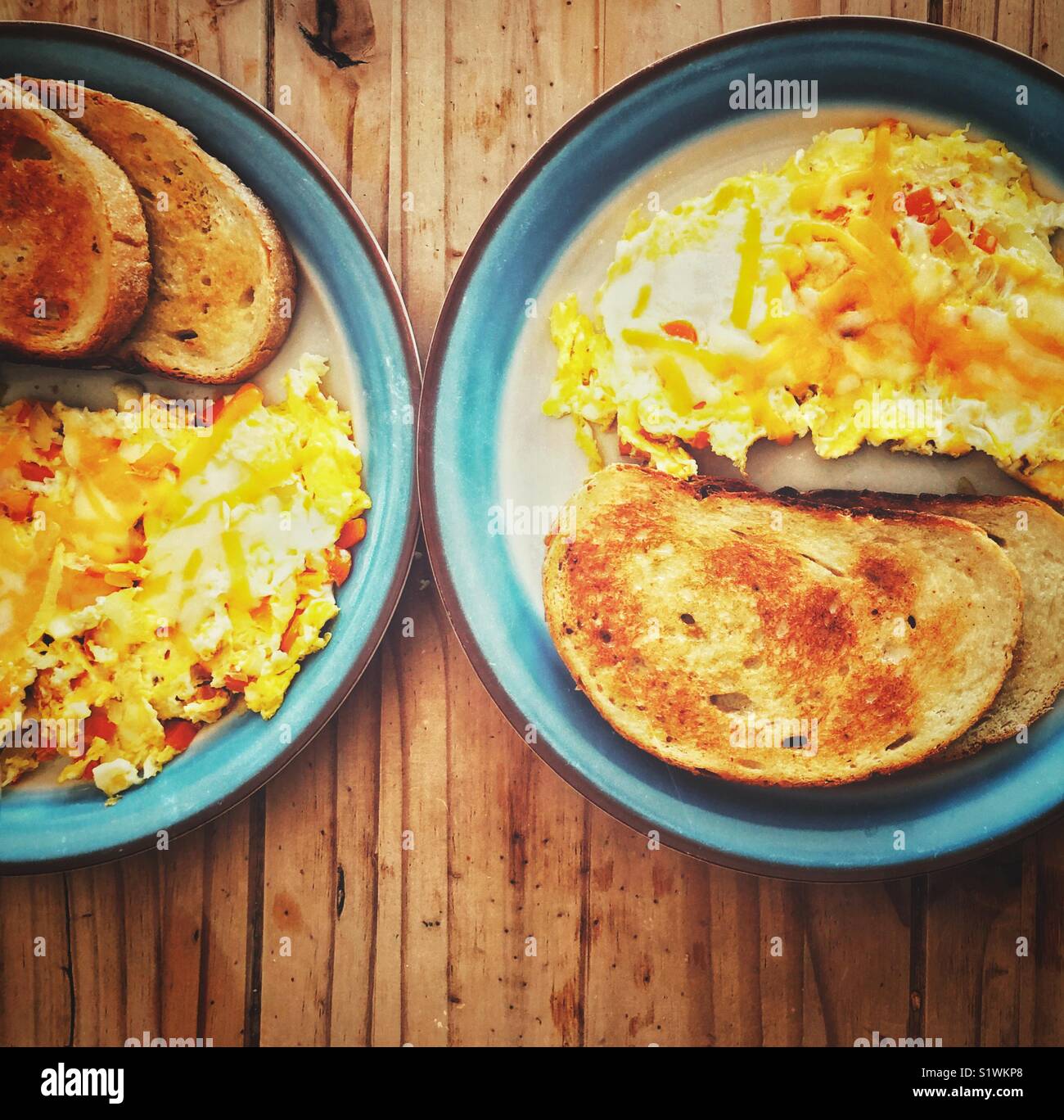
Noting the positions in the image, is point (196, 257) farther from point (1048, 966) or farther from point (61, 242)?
point (1048, 966)

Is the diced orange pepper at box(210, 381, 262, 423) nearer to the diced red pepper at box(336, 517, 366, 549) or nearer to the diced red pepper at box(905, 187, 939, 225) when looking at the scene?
the diced red pepper at box(336, 517, 366, 549)

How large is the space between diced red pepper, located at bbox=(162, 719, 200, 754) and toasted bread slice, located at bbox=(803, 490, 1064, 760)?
1.68m

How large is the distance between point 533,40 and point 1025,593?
187 centimetres

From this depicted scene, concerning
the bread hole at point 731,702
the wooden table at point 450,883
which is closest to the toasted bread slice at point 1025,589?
the wooden table at point 450,883

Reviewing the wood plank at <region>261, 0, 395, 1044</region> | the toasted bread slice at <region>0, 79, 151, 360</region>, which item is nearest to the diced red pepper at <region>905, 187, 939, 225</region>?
the wood plank at <region>261, 0, 395, 1044</region>

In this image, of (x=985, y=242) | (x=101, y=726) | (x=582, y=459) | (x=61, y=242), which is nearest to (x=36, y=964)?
(x=101, y=726)

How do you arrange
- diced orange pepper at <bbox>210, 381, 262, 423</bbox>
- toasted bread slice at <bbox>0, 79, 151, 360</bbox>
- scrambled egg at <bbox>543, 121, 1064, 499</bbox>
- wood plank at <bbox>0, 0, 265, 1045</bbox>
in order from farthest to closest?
wood plank at <bbox>0, 0, 265, 1045</bbox>
diced orange pepper at <bbox>210, 381, 262, 423</bbox>
toasted bread slice at <bbox>0, 79, 151, 360</bbox>
scrambled egg at <bbox>543, 121, 1064, 499</bbox>

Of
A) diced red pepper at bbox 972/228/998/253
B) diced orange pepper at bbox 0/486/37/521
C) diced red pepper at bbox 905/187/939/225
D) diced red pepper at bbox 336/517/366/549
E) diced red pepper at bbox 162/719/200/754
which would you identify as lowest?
diced red pepper at bbox 162/719/200/754

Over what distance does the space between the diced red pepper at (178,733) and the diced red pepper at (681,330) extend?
5.10ft

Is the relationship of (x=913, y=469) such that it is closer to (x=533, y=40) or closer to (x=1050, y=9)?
(x=1050, y=9)

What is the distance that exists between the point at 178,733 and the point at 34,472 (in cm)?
76

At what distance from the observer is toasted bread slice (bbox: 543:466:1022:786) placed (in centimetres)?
178

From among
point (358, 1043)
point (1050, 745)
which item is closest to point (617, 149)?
point (1050, 745)

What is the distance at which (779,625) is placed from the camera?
180 cm
